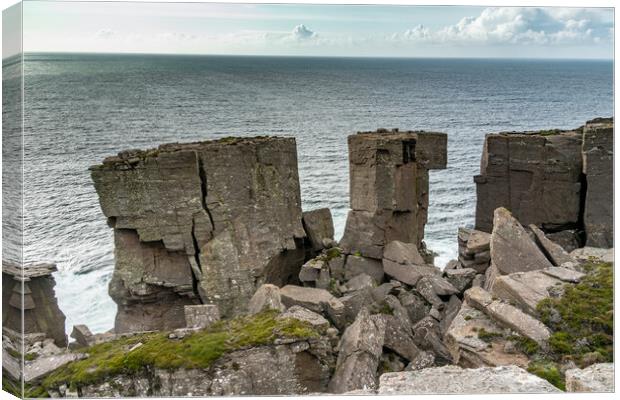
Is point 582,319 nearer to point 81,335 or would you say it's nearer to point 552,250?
point 552,250

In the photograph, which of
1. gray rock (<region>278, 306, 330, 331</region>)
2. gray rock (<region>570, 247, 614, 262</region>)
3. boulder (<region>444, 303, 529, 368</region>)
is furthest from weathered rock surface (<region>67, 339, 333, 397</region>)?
gray rock (<region>570, 247, 614, 262</region>)

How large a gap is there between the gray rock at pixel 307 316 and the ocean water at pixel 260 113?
4.71m

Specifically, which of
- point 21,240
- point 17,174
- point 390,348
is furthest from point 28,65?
point 390,348

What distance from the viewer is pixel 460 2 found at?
1336 cm

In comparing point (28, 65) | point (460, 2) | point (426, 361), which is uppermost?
point (460, 2)

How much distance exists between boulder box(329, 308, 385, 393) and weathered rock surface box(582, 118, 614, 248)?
6.20 m

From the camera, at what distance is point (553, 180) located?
18.7m

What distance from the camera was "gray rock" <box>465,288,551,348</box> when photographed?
41.9 feet

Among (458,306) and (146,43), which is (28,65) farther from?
(458,306)

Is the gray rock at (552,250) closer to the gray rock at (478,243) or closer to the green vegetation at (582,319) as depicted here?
the gray rock at (478,243)

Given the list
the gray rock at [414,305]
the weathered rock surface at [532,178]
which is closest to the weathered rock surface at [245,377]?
the gray rock at [414,305]

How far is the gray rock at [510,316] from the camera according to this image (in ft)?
41.9

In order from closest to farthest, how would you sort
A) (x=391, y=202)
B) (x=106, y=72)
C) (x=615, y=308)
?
1. (x=615, y=308)
2. (x=106, y=72)
3. (x=391, y=202)

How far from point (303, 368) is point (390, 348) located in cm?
202
